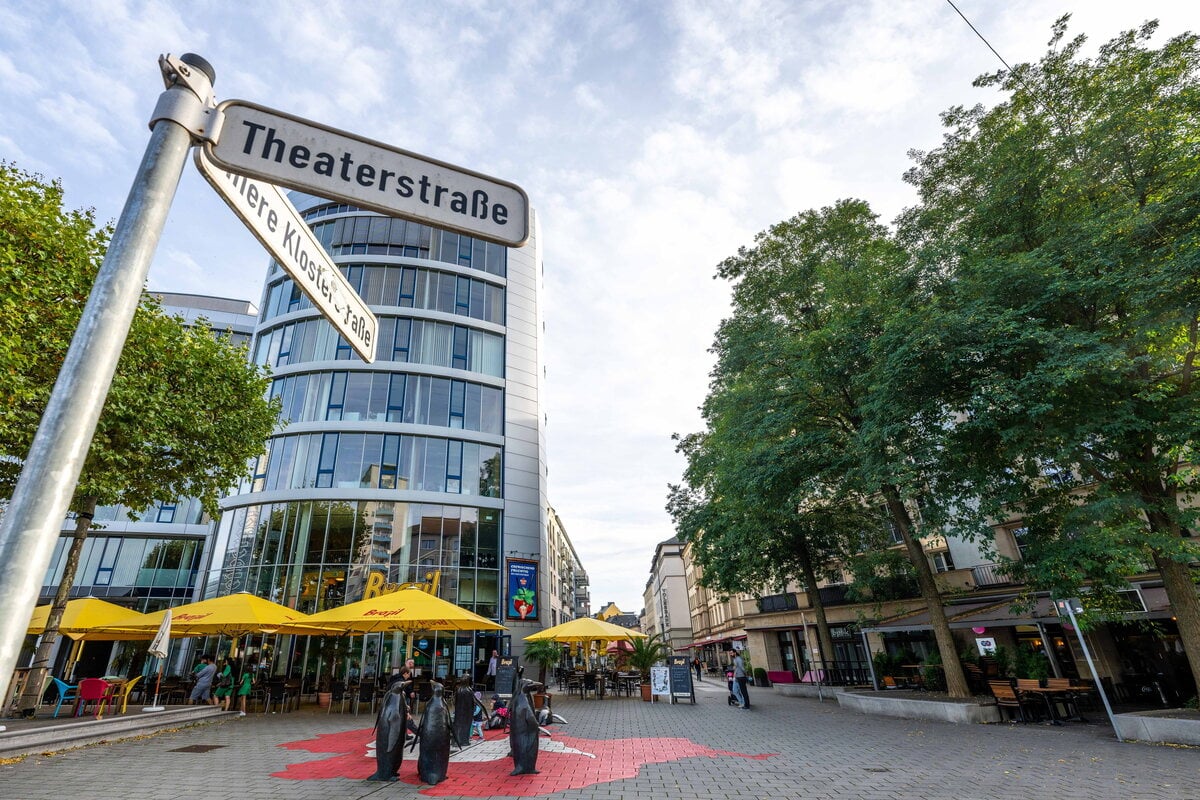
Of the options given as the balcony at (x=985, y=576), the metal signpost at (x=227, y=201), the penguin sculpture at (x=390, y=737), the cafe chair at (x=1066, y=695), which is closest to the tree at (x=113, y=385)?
the penguin sculpture at (x=390, y=737)

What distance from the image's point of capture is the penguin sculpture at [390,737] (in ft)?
24.9

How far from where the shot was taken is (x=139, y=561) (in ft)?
94.9

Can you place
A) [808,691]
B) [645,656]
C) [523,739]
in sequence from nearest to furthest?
[523,739]
[645,656]
[808,691]

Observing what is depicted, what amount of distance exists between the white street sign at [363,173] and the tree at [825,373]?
492 inches

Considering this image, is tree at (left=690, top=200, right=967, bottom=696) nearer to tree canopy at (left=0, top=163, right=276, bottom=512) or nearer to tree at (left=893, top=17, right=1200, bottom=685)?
tree at (left=893, top=17, right=1200, bottom=685)

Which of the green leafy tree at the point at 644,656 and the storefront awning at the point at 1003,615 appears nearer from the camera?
the storefront awning at the point at 1003,615

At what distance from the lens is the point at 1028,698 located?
44.9 feet

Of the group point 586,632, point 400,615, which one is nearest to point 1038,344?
point 586,632

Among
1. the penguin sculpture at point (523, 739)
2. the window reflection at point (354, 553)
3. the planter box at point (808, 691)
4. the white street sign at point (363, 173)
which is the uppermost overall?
the window reflection at point (354, 553)

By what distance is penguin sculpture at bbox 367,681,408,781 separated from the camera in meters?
7.58

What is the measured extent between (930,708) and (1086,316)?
10665 millimetres

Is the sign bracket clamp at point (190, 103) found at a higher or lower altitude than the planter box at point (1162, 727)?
higher

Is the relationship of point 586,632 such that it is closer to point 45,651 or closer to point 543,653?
point 543,653

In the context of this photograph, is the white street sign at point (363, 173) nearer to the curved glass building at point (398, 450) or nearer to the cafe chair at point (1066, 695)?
the cafe chair at point (1066, 695)
